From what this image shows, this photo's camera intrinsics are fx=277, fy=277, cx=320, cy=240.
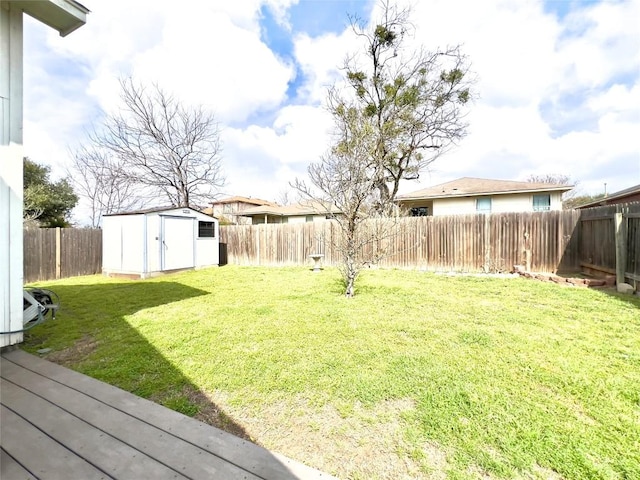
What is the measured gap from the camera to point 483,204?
1442cm

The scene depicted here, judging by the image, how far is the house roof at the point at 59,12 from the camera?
10.6 feet

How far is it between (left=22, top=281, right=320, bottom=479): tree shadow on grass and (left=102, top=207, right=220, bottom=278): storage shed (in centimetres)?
305

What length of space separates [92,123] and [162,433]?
18.4m

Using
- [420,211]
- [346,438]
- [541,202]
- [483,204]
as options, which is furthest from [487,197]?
[346,438]

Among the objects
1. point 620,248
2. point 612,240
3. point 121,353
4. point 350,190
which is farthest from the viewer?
point 612,240

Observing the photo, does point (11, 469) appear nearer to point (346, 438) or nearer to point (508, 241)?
point (346, 438)

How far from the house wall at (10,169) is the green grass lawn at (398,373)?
0.62 m

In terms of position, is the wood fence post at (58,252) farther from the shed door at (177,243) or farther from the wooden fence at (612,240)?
the wooden fence at (612,240)

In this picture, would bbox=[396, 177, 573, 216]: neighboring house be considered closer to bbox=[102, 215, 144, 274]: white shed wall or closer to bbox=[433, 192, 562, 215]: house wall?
bbox=[433, 192, 562, 215]: house wall

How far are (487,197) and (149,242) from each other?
15271 mm

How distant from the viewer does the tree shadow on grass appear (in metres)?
2.08

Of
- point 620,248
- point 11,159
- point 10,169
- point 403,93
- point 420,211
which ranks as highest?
point 403,93

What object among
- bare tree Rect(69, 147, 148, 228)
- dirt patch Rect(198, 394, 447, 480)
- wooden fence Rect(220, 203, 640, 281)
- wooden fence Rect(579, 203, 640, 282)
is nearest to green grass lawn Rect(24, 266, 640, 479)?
dirt patch Rect(198, 394, 447, 480)

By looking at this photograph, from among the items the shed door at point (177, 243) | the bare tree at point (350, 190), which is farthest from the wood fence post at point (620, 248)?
the shed door at point (177, 243)
